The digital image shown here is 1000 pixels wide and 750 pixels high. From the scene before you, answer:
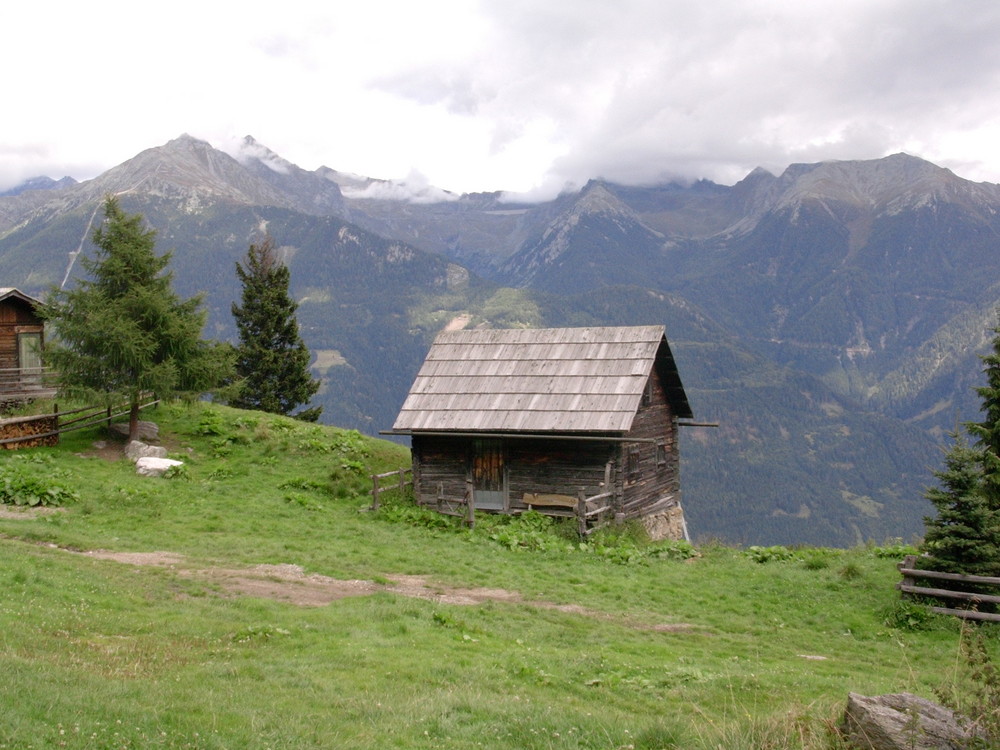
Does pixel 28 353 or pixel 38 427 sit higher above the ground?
pixel 28 353

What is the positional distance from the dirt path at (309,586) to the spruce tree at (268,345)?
107 feet

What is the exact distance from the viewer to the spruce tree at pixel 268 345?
5131 centimetres

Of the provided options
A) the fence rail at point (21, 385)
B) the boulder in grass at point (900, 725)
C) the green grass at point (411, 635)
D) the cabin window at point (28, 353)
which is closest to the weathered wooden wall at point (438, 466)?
the green grass at point (411, 635)

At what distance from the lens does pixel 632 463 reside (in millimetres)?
29719

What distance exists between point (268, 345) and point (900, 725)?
48.3 metres

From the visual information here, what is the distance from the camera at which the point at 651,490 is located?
31859 mm

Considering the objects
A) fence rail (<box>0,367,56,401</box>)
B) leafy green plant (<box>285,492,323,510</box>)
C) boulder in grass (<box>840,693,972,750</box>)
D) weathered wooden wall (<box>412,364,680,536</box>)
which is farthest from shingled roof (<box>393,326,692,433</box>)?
fence rail (<box>0,367,56,401</box>)

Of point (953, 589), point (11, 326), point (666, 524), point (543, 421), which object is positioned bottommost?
point (666, 524)

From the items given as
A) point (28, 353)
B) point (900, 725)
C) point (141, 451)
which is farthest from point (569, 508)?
point (28, 353)

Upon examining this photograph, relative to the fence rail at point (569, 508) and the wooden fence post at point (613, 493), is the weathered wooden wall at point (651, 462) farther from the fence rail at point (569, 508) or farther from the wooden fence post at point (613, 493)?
the fence rail at point (569, 508)

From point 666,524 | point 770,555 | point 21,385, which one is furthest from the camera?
point 21,385

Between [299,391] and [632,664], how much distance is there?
42761mm

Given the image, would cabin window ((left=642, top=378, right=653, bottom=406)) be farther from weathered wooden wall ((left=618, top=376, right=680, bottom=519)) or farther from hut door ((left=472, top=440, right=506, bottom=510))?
hut door ((left=472, top=440, right=506, bottom=510))

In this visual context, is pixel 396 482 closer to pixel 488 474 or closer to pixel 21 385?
pixel 488 474
